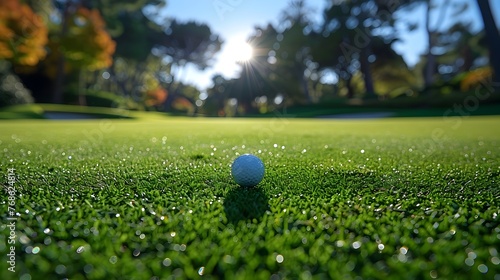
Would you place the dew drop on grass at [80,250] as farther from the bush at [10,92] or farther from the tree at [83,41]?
the tree at [83,41]

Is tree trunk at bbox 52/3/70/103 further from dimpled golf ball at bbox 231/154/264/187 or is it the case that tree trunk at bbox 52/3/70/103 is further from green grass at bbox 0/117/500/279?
dimpled golf ball at bbox 231/154/264/187

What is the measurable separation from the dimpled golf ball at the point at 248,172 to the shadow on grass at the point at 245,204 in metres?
0.05

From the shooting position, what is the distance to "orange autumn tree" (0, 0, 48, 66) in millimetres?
19500

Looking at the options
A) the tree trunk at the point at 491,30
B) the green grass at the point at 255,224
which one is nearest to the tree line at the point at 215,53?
the tree trunk at the point at 491,30

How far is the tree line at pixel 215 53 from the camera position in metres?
21.4

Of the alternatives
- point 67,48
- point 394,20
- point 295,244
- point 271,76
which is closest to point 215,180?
point 295,244

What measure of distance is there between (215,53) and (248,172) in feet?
131

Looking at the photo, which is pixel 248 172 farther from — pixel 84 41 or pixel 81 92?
pixel 81 92

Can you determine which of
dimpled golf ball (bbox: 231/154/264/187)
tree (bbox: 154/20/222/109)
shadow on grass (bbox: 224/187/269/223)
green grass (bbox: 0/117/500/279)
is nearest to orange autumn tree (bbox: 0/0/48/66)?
tree (bbox: 154/20/222/109)

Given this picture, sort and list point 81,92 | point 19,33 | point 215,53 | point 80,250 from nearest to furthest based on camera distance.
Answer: point 80,250, point 19,33, point 81,92, point 215,53

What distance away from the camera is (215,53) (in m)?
40.1

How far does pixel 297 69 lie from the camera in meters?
40.6

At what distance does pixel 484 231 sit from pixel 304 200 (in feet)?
2.76

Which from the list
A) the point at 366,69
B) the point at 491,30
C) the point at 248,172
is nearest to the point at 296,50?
the point at 366,69
